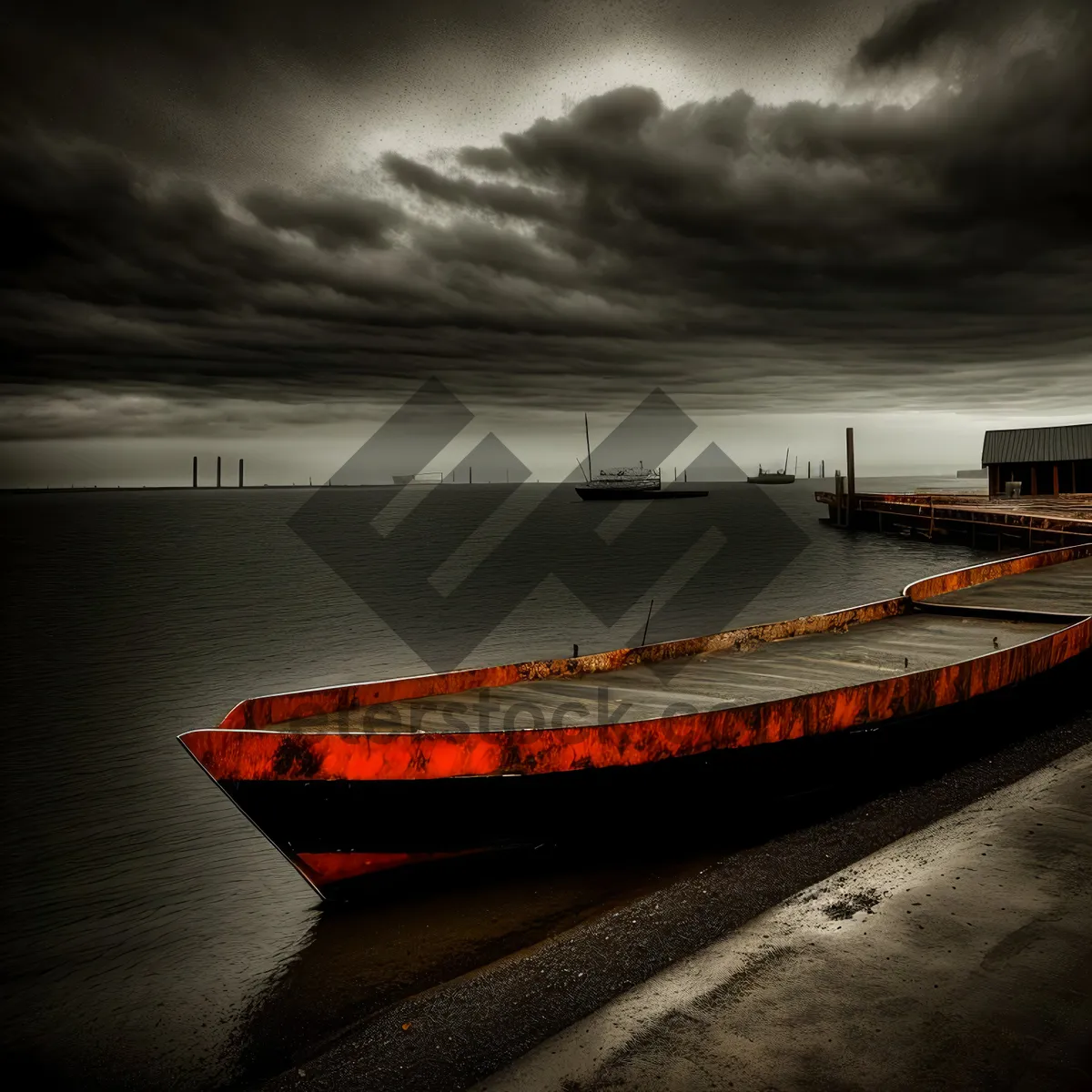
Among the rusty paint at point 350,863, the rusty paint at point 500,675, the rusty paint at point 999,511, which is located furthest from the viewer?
the rusty paint at point 999,511

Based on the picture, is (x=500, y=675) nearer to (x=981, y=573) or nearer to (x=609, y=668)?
(x=609, y=668)

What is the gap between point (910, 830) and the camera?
926 cm

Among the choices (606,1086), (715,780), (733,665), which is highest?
(733,665)

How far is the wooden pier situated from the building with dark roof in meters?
2.93

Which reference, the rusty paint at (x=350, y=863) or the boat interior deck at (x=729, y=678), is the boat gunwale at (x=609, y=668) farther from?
the rusty paint at (x=350, y=863)

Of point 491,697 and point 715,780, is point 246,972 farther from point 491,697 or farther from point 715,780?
point 715,780

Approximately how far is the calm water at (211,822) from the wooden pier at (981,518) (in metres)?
3.25

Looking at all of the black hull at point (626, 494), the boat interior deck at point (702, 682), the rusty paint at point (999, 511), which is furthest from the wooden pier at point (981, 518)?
the black hull at point (626, 494)

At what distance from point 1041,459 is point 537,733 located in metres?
58.8

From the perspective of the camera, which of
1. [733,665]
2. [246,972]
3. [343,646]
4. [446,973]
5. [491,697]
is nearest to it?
[446,973]

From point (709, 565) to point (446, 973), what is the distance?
1782 inches

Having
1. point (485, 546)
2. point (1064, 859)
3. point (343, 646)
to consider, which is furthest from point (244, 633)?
point (485, 546)

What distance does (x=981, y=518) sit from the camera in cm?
4341

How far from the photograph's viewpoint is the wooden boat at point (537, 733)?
7.26 meters
